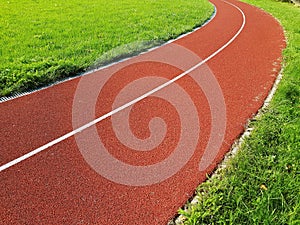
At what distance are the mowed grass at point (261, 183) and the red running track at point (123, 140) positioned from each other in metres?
0.32

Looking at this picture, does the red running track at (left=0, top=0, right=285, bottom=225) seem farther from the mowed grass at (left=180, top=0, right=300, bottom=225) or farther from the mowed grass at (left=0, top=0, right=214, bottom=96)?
the mowed grass at (left=0, top=0, right=214, bottom=96)

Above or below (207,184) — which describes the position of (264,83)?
below

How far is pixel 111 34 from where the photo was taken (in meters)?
11.6

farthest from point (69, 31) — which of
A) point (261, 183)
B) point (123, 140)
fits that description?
point (261, 183)

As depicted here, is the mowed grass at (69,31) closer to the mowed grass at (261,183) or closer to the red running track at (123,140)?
the red running track at (123,140)

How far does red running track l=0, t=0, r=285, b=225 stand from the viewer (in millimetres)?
3781

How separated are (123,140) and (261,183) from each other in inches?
90.0

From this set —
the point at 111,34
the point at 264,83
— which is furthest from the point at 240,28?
the point at 264,83

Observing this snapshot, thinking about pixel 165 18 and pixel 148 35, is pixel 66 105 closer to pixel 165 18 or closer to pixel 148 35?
pixel 148 35

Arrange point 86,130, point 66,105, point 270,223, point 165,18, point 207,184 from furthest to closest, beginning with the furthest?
point 165,18 < point 66,105 < point 86,130 < point 207,184 < point 270,223

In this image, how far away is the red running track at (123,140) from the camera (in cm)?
378

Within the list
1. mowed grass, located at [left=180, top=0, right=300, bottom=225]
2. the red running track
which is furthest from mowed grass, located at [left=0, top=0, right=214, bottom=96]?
mowed grass, located at [left=180, top=0, right=300, bottom=225]

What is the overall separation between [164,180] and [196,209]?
28.9 inches

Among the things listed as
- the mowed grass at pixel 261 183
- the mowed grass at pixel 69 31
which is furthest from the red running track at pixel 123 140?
the mowed grass at pixel 69 31
